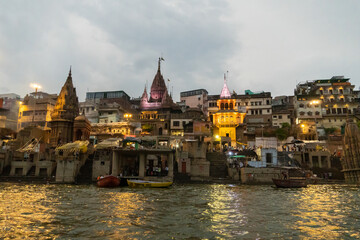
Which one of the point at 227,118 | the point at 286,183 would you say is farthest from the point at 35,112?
the point at 286,183

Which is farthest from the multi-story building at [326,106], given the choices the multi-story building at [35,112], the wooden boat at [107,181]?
the multi-story building at [35,112]

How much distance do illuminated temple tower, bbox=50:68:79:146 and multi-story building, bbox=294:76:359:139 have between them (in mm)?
52215

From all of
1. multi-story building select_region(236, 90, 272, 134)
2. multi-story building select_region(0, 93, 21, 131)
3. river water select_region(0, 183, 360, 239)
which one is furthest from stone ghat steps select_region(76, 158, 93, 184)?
multi-story building select_region(0, 93, 21, 131)

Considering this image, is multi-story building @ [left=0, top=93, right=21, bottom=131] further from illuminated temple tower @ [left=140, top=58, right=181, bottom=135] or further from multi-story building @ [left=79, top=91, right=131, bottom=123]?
illuminated temple tower @ [left=140, top=58, right=181, bottom=135]

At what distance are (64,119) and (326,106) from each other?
62.2 metres

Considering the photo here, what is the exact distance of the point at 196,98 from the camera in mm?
86438

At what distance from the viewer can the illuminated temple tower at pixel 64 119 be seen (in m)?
55.0

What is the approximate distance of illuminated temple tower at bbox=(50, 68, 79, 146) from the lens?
55.0 metres

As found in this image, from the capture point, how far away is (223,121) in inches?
2459

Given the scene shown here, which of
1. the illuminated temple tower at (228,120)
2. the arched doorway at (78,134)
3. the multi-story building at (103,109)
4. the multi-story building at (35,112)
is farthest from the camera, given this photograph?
the multi-story building at (103,109)

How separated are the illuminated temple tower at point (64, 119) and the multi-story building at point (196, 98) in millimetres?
39496

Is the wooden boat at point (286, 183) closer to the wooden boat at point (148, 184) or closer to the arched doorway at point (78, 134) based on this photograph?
the wooden boat at point (148, 184)

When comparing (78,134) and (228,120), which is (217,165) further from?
(78,134)

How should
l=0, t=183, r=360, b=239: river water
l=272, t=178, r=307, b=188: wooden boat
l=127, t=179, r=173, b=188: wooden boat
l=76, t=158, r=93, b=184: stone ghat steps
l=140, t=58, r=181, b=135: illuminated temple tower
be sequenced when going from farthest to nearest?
1. l=140, t=58, r=181, b=135: illuminated temple tower
2. l=76, t=158, r=93, b=184: stone ghat steps
3. l=272, t=178, r=307, b=188: wooden boat
4. l=127, t=179, r=173, b=188: wooden boat
5. l=0, t=183, r=360, b=239: river water
